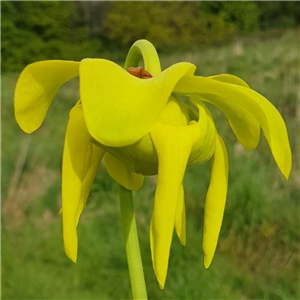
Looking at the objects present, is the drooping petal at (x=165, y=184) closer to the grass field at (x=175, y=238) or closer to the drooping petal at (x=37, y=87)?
the drooping petal at (x=37, y=87)

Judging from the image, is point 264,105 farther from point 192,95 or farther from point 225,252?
point 225,252

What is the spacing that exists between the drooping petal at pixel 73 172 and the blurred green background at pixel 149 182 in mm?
958

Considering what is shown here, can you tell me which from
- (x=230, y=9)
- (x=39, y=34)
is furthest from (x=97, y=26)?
(x=230, y=9)

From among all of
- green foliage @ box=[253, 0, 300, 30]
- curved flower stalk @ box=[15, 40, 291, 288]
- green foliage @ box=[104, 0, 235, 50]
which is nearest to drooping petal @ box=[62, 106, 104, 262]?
curved flower stalk @ box=[15, 40, 291, 288]

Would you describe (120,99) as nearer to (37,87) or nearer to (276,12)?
(37,87)

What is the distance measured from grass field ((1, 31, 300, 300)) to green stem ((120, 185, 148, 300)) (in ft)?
3.05

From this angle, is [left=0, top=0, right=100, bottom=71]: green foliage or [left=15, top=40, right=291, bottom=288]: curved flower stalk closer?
[left=15, top=40, right=291, bottom=288]: curved flower stalk

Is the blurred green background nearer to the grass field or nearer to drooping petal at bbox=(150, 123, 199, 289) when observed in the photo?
the grass field

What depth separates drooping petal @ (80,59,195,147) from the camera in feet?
0.78

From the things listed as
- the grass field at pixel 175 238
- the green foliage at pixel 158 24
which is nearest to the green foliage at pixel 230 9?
the grass field at pixel 175 238

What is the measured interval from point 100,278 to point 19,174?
2.60 feet

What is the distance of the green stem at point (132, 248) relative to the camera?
30cm

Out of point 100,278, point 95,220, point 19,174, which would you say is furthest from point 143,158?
point 19,174

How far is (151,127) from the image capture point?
0.25m
